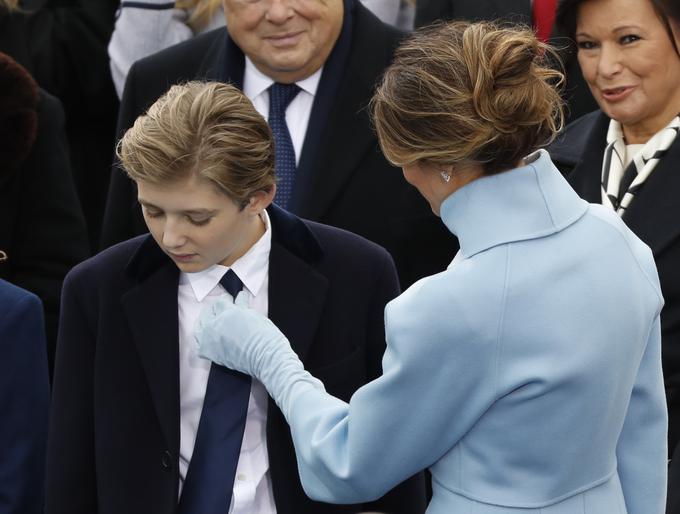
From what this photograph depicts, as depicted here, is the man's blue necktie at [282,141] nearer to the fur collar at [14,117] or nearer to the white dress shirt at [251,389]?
the fur collar at [14,117]

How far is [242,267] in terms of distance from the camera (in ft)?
9.51

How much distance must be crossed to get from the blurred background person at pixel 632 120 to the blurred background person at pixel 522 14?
17.5 inches

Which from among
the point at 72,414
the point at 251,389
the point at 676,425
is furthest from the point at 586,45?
the point at 72,414

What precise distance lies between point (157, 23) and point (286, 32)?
0.96 meters

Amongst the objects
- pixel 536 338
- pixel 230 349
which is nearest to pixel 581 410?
pixel 536 338

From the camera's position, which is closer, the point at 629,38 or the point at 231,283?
the point at 231,283

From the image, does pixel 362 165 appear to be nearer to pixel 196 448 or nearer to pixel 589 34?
pixel 589 34

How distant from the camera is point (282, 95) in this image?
397 centimetres

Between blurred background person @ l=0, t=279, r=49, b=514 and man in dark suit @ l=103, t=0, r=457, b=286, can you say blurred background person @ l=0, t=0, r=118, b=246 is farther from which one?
blurred background person @ l=0, t=279, r=49, b=514

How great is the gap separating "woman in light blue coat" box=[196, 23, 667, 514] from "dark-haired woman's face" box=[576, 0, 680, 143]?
4.06 feet

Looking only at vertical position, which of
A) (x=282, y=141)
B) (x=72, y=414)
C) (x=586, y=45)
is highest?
(x=586, y=45)

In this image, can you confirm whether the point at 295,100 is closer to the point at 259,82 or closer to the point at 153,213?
the point at 259,82

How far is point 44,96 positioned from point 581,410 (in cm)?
236

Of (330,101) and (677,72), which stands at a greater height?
(677,72)
